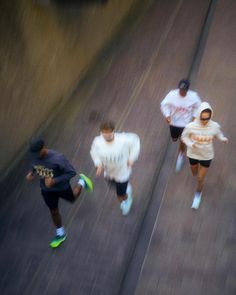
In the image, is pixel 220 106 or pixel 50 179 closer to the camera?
pixel 50 179

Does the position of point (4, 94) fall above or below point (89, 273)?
above

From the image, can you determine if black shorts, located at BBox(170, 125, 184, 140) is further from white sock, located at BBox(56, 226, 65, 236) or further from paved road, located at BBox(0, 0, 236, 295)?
white sock, located at BBox(56, 226, 65, 236)

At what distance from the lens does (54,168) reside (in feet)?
17.0

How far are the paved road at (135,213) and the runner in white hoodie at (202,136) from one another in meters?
0.91

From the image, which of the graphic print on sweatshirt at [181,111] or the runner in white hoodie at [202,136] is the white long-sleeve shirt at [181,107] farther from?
the runner in white hoodie at [202,136]

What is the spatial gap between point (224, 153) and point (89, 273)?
3.15m

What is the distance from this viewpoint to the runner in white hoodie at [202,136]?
5496mm

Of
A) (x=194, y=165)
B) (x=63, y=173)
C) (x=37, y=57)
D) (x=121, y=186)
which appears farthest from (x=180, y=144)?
(x=37, y=57)

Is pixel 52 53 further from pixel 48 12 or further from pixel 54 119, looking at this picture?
pixel 54 119

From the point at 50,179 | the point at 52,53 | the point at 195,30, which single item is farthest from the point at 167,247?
the point at 195,30

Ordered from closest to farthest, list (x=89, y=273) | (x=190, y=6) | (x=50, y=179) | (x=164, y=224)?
1. (x=50, y=179)
2. (x=89, y=273)
3. (x=164, y=224)
4. (x=190, y=6)

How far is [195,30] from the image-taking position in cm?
1067

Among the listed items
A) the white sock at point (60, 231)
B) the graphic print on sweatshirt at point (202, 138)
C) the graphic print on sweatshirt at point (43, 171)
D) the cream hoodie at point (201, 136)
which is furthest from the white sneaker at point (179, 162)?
the graphic print on sweatshirt at point (43, 171)

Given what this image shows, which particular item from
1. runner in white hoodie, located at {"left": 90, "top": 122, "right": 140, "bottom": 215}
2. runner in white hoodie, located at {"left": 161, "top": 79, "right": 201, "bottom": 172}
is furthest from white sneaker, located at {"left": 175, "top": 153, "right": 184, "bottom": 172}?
runner in white hoodie, located at {"left": 90, "top": 122, "right": 140, "bottom": 215}
